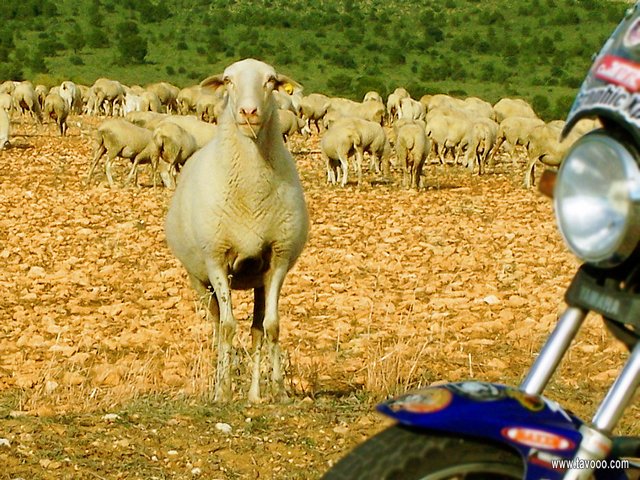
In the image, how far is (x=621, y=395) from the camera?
2.44m

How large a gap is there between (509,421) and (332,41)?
92.8 m

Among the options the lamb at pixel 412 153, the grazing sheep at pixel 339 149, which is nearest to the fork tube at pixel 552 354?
the lamb at pixel 412 153

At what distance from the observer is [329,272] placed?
1230 cm

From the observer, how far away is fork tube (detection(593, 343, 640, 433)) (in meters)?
2.44

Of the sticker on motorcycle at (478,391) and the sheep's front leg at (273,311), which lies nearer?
the sticker on motorcycle at (478,391)

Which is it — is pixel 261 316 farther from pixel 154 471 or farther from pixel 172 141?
pixel 172 141

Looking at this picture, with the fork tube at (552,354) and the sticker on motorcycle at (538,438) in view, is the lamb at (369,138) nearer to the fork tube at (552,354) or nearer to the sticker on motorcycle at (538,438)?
the fork tube at (552,354)

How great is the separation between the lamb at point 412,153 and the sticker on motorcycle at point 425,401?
2210 centimetres

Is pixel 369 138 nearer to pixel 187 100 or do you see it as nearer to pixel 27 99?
pixel 27 99

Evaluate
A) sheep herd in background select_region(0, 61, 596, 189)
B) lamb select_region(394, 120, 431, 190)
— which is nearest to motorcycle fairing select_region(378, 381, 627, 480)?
sheep herd in background select_region(0, 61, 596, 189)

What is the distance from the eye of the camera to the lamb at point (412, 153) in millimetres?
25031

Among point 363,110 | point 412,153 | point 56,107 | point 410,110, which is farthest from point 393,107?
point 412,153

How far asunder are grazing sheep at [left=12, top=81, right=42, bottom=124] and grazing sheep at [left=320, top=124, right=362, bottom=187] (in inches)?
712

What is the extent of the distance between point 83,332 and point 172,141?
15083 mm
